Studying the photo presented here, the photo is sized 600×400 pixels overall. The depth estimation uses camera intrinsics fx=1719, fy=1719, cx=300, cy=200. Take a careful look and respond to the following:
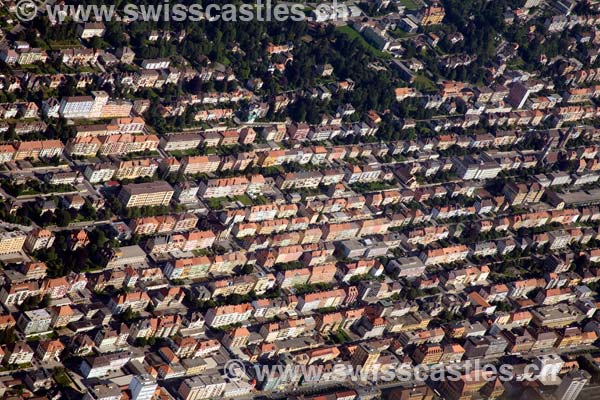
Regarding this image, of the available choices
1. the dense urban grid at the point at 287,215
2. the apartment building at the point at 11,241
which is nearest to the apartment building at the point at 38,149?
the dense urban grid at the point at 287,215

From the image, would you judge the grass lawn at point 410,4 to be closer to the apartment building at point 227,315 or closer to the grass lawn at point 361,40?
the grass lawn at point 361,40

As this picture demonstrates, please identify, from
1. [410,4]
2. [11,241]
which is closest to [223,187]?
[11,241]

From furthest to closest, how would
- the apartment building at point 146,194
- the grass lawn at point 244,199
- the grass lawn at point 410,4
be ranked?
the grass lawn at point 410,4 → the grass lawn at point 244,199 → the apartment building at point 146,194

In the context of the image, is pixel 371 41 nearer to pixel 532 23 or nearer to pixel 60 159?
pixel 532 23

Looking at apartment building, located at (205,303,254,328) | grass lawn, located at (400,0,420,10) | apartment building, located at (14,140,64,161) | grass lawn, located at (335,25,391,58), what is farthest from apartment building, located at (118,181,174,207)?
grass lawn, located at (400,0,420,10)

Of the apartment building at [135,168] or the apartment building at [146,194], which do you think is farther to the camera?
the apartment building at [135,168]

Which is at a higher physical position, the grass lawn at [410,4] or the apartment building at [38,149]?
the grass lawn at [410,4]

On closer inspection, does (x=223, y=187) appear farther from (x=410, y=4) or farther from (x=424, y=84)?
(x=410, y=4)

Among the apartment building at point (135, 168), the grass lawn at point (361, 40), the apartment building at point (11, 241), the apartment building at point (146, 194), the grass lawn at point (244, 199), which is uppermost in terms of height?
the grass lawn at point (361, 40)

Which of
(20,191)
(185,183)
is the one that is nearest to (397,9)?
(185,183)
